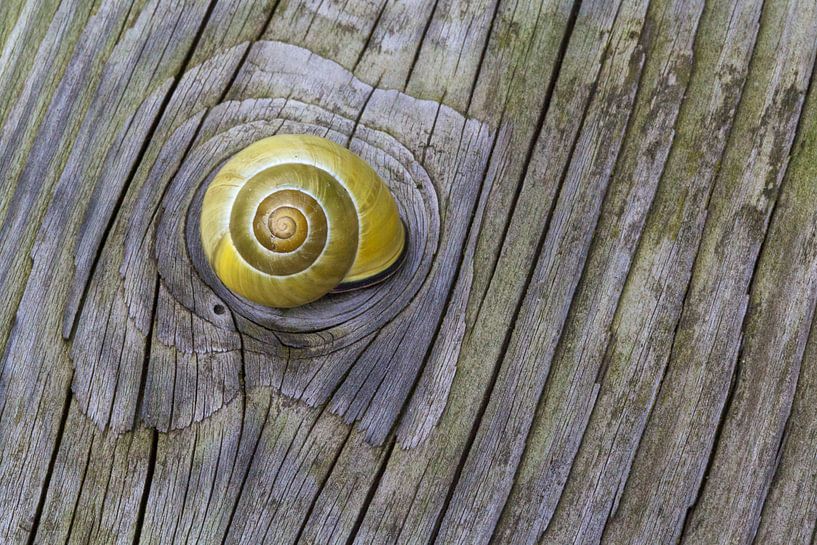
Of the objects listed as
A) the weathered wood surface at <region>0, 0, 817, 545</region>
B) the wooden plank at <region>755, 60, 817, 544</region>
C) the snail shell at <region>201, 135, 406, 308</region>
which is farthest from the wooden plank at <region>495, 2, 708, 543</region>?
the snail shell at <region>201, 135, 406, 308</region>

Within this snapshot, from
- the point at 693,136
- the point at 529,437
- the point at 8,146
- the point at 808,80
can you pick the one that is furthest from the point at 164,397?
the point at 808,80

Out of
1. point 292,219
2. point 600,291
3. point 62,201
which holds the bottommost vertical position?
point 62,201

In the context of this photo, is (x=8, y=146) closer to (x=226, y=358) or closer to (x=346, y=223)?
(x=226, y=358)

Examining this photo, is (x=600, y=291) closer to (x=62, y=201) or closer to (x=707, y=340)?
(x=707, y=340)

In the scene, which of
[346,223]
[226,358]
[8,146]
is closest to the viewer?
[346,223]

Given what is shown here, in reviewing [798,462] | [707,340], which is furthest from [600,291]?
[798,462]
